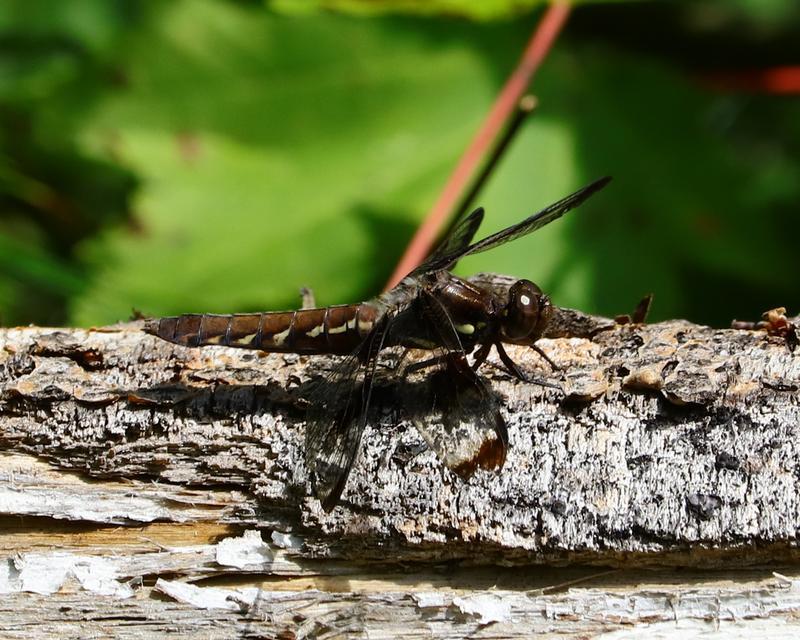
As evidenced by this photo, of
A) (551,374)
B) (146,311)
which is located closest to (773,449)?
(551,374)

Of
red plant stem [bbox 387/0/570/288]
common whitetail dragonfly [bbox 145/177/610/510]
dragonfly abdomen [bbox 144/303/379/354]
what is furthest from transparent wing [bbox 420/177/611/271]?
red plant stem [bbox 387/0/570/288]

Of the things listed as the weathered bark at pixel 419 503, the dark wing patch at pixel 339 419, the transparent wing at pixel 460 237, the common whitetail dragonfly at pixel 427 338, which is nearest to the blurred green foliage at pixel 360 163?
the transparent wing at pixel 460 237

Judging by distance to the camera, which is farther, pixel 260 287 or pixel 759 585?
pixel 260 287

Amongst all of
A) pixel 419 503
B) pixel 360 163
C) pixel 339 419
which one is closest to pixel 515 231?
pixel 339 419

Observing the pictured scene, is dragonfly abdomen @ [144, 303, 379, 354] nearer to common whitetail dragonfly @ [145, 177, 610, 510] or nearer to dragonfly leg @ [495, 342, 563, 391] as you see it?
common whitetail dragonfly @ [145, 177, 610, 510]

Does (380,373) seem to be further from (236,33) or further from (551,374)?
(236,33)

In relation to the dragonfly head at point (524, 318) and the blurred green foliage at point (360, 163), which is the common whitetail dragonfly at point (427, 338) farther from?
the blurred green foliage at point (360, 163)

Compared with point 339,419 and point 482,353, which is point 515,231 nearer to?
point 482,353
